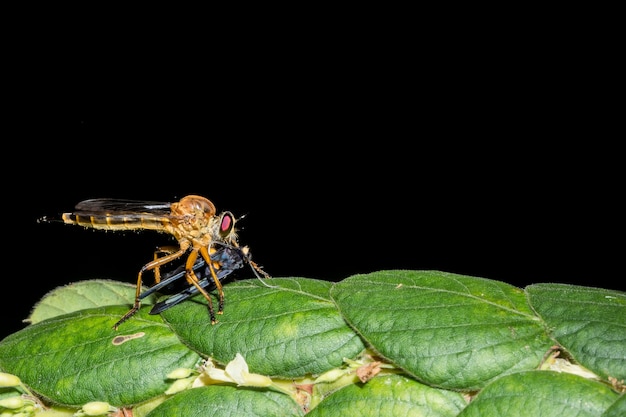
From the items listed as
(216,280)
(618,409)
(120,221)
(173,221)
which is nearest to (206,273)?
(216,280)

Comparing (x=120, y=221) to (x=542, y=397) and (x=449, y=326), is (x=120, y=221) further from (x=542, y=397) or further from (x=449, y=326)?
(x=542, y=397)

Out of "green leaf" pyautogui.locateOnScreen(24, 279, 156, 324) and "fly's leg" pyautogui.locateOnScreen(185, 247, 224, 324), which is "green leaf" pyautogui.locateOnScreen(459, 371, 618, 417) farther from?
"green leaf" pyautogui.locateOnScreen(24, 279, 156, 324)

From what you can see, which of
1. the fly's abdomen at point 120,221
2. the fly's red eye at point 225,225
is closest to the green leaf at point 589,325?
the fly's red eye at point 225,225

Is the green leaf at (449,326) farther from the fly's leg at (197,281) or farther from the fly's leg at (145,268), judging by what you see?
the fly's leg at (145,268)

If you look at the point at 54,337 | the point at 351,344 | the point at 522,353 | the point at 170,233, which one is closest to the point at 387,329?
the point at 351,344

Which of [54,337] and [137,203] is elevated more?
[137,203]

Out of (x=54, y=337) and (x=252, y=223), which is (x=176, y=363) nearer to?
(x=54, y=337)

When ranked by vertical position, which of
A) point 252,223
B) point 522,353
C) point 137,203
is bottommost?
point 252,223
